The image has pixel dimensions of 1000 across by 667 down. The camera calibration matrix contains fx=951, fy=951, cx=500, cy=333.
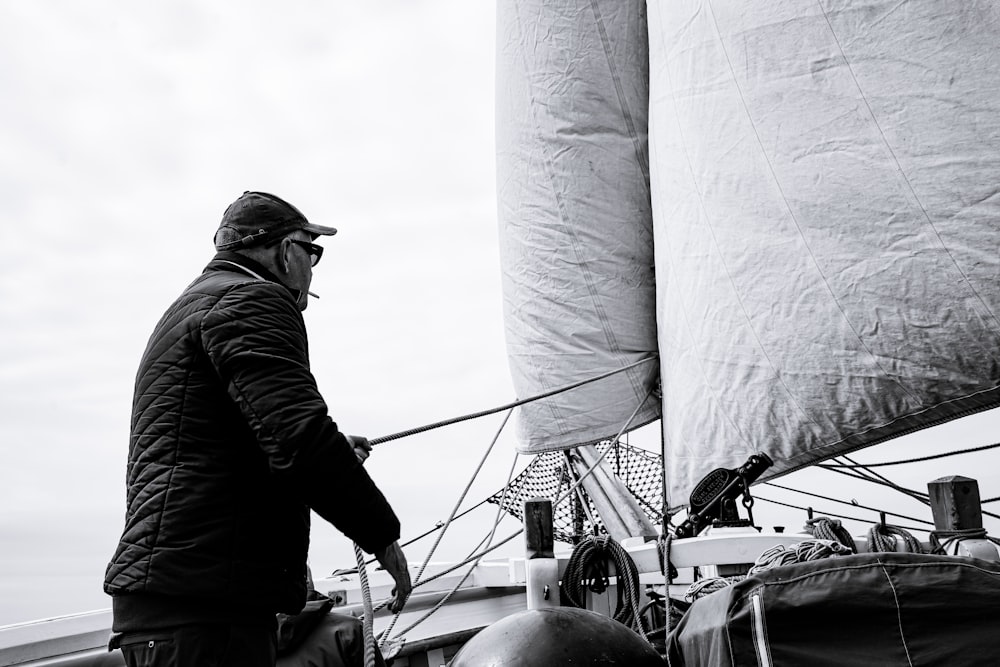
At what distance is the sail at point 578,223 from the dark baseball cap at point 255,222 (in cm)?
431

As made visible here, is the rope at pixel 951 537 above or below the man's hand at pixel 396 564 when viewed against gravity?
below

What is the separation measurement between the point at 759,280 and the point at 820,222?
455 millimetres

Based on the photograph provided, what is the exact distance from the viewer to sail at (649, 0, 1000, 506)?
4.22 m

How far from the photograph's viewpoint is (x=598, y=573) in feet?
14.0

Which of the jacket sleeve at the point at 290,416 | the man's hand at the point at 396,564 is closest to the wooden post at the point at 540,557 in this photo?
the man's hand at the point at 396,564

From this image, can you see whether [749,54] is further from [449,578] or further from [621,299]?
[449,578]

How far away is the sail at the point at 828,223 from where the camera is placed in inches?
166

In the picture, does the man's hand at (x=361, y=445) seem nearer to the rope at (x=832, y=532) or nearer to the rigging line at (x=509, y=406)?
the rigging line at (x=509, y=406)

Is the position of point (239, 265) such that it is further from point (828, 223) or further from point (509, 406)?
point (509, 406)

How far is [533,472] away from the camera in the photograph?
7938mm

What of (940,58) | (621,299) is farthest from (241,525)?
(621,299)

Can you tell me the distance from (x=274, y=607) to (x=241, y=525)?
18 centimetres

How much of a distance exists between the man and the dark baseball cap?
25cm

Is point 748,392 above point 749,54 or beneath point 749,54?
beneath
